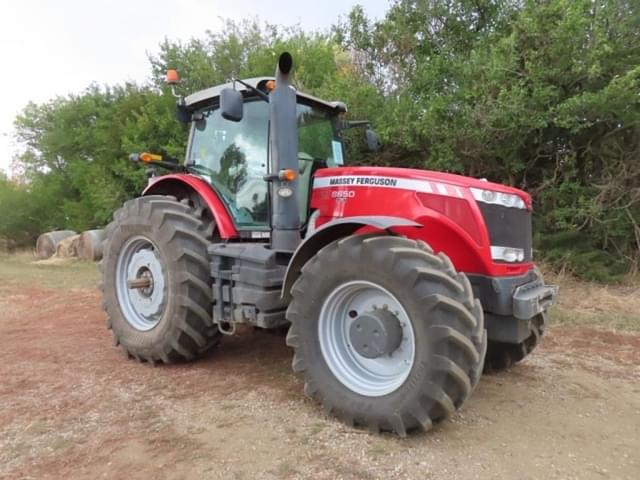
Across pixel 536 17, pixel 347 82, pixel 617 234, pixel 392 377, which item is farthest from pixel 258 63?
pixel 392 377

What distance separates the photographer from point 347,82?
905 cm

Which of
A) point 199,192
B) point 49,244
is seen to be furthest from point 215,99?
point 49,244

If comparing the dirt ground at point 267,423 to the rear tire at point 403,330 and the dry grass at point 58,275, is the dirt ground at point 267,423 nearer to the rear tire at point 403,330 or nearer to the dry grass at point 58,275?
the rear tire at point 403,330

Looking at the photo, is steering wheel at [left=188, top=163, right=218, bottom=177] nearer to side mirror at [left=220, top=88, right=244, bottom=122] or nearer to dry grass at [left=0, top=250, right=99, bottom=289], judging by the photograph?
side mirror at [left=220, top=88, right=244, bottom=122]

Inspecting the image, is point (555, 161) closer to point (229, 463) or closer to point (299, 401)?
point (299, 401)

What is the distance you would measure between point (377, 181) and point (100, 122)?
16.4 m

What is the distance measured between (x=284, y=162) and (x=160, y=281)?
155 cm

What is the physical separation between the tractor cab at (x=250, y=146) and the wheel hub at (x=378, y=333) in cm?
118

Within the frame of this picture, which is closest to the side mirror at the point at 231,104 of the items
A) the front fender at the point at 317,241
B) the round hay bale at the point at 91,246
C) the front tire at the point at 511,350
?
the front fender at the point at 317,241

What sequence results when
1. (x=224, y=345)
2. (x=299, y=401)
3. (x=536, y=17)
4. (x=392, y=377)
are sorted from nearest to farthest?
(x=392, y=377) < (x=299, y=401) < (x=224, y=345) < (x=536, y=17)

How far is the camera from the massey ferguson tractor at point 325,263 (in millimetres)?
2607

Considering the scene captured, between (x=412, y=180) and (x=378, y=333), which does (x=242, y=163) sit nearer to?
(x=412, y=180)

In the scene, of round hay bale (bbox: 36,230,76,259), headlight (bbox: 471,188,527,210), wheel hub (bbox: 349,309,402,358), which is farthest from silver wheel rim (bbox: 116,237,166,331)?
round hay bale (bbox: 36,230,76,259)

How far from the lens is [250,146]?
397 centimetres
